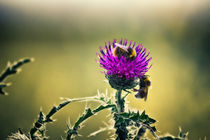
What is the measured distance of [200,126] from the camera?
7.00m

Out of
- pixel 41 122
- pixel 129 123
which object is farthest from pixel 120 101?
pixel 41 122

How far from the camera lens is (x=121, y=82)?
248cm

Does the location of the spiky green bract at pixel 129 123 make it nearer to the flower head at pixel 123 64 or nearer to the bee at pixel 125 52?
the flower head at pixel 123 64

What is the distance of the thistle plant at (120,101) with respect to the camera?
2018 millimetres

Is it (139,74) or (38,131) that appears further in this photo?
(139,74)

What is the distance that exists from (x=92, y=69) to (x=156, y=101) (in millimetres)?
2686

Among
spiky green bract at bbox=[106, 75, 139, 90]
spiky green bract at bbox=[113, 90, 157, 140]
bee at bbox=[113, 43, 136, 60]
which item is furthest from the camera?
spiky green bract at bbox=[106, 75, 139, 90]

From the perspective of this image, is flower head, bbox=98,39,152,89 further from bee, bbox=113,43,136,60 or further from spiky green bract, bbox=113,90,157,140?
spiky green bract, bbox=113,90,157,140

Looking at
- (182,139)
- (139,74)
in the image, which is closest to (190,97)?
(139,74)

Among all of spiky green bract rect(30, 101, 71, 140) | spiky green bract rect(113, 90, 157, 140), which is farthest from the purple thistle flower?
spiky green bract rect(30, 101, 71, 140)

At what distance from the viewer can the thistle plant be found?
2.02 meters

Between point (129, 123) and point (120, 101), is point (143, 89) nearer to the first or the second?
point (120, 101)

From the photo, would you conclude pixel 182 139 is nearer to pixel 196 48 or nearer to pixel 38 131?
pixel 38 131

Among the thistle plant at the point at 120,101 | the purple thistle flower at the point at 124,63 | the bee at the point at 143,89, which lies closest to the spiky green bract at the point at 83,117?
the thistle plant at the point at 120,101
